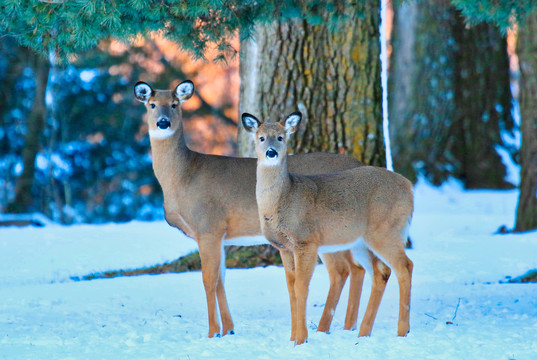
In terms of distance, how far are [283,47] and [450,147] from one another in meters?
8.17

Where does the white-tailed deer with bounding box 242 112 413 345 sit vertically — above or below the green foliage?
below

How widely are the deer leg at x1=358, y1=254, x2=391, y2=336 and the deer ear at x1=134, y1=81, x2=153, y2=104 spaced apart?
2.47 m

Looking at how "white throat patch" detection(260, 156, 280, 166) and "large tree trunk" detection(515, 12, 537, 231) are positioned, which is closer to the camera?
"white throat patch" detection(260, 156, 280, 166)

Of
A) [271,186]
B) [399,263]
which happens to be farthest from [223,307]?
[399,263]

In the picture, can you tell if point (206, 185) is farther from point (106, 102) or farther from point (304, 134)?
point (106, 102)

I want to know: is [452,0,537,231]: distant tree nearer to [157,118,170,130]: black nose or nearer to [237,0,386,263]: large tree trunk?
[237,0,386,263]: large tree trunk

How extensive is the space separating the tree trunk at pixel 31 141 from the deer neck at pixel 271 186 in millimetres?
12094

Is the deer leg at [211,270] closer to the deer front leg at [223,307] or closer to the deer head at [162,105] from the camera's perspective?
the deer front leg at [223,307]

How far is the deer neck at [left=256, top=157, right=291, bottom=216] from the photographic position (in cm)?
634

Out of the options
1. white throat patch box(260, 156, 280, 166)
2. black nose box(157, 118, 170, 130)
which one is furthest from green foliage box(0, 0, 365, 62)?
white throat patch box(260, 156, 280, 166)

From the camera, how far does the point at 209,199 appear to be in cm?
714

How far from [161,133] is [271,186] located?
1468mm

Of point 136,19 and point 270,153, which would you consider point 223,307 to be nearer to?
point 270,153

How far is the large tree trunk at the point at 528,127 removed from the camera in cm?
1171
